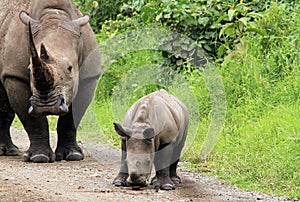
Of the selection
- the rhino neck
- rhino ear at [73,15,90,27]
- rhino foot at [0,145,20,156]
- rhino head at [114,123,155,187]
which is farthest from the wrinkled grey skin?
rhino foot at [0,145,20,156]

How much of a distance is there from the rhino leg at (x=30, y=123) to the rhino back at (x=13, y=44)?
0.11 metres

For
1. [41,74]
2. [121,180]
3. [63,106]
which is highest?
[41,74]

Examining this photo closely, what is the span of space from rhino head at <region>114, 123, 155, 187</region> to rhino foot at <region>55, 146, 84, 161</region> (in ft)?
7.66

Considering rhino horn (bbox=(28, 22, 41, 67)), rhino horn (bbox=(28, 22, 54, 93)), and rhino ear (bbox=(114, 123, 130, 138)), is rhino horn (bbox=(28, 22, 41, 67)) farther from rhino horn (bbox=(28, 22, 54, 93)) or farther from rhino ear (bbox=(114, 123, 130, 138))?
rhino ear (bbox=(114, 123, 130, 138))

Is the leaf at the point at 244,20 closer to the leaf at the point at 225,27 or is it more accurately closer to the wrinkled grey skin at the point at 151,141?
the leaf at the point at 225,27

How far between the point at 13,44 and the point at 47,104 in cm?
123

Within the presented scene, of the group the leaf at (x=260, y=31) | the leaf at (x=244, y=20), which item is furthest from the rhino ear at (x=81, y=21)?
the leaf at (x=260, y=31)

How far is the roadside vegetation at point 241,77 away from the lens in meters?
8.56

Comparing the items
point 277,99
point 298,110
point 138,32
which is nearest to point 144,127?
point 298,110

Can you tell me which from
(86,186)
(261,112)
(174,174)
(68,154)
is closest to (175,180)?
(174,174)

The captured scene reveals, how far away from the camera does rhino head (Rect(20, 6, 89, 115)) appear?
856 cm

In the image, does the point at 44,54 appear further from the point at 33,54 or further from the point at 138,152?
the point at 138,152

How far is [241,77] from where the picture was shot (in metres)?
11.2

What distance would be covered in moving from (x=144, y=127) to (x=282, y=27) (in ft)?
16.1
